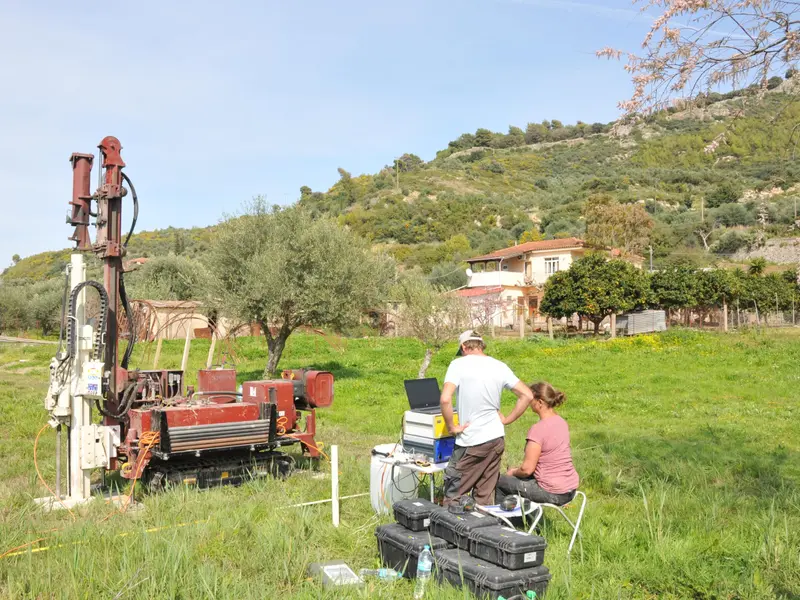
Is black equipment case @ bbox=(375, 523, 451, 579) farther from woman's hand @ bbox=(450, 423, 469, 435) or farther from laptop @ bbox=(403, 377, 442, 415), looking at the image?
laptop @ bbox=(403, 377, 442, 415)

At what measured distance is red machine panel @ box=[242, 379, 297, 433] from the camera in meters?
8.37

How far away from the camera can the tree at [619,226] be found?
53906 millimetres

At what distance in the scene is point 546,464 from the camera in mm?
5551

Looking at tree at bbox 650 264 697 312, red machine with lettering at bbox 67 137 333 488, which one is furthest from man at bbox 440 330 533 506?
tree at bbox 650 264 697 312

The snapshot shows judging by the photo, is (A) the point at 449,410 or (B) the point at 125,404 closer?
(A) the point at 449,410

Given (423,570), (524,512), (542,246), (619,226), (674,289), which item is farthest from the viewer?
(619,226)

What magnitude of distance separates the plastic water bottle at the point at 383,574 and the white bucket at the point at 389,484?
1449 mm

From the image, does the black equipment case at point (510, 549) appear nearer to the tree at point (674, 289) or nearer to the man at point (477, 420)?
Result: the man at point (477, 420)

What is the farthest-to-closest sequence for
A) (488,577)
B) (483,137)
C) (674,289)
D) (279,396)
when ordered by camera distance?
(483,137) < (674,289) < (279,396) < (488,577)

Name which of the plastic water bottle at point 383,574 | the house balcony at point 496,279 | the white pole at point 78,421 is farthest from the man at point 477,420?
the house balcony at point 496,279

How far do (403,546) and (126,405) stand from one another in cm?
447

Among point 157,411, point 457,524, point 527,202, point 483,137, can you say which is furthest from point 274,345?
point 483,137

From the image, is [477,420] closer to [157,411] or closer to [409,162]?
[157,411]

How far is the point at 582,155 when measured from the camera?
411 feet
